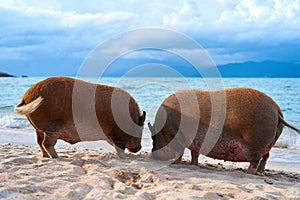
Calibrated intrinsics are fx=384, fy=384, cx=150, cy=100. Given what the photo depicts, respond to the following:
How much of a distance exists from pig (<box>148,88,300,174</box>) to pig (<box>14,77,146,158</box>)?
22.5 inches

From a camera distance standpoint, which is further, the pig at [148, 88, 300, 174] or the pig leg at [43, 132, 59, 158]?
the pig leg at [43, 132, 59, 158]

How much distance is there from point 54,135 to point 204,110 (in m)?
2.45

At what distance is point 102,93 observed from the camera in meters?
6.55

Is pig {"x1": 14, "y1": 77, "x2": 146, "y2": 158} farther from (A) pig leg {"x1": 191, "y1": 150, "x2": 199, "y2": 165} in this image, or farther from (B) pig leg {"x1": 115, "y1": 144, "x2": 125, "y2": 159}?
(A) pig leg {"x1": 191, "y1": 150, "x2": 199, "y2": 165}

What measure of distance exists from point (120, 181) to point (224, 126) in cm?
203

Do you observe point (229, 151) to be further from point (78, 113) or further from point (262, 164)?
point (78, 113)

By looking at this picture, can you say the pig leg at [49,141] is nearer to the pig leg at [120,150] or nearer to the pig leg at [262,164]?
the pig leg at [120,150]

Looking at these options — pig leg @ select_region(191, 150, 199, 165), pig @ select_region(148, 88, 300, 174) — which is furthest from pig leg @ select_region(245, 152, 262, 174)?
pig leg @ select_region(191, 150, 199, 165)

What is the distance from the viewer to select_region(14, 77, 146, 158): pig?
19.9 ft

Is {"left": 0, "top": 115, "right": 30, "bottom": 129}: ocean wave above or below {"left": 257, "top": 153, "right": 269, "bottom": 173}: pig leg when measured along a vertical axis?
below

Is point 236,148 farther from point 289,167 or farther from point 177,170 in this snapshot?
point 289,167

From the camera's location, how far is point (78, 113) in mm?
6223

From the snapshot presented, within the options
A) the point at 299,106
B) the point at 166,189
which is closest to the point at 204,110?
the point at 166,189

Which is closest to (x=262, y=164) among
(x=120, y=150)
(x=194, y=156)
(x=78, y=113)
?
(x=194, y=156)
